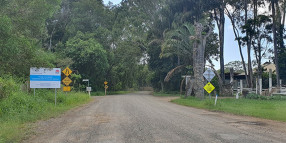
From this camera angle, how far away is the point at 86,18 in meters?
47.8

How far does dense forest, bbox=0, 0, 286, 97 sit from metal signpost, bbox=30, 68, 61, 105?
2.25m

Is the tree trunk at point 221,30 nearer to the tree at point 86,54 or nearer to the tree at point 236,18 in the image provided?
the tree at point 236,18

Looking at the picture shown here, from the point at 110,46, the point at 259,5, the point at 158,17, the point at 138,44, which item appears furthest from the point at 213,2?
the point at 110,46

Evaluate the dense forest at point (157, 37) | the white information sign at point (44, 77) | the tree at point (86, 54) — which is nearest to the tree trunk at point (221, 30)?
the dense forest at point (157, 37)

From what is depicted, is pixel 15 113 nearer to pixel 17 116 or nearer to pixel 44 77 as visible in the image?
pixel 17 116

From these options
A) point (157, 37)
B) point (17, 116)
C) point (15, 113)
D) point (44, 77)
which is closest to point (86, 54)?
point (157, 37)

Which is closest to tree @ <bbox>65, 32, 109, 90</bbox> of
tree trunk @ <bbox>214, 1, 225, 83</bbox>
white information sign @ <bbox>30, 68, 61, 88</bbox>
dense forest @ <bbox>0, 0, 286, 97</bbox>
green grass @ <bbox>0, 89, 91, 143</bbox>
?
dense forest @ <bbox>0, 0, 286, 97</bbox>

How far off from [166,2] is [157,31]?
4.88m

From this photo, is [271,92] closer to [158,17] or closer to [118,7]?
[158,17]

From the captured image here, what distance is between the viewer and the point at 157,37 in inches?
1738

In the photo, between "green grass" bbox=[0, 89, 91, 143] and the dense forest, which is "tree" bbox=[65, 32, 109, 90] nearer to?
the dense forest

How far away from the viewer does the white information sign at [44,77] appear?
55.7 ft

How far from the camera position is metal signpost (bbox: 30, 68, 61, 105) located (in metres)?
17.0

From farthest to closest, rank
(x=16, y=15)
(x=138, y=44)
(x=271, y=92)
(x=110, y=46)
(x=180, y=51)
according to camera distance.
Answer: (x=110, y=46), (x=138, y=44), (x=180, y=51), (x=271, y=92), (x=16, y=15)
